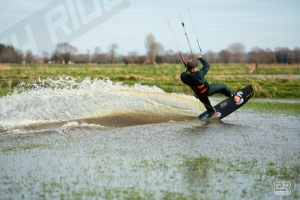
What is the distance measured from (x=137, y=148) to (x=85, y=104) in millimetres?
3907

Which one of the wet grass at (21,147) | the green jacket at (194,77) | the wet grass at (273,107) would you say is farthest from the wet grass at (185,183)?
the wet grass at (273,107)

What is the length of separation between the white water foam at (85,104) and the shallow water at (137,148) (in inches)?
1.2

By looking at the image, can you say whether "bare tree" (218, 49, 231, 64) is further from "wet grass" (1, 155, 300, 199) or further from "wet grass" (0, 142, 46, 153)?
"wet grass" (1, 155, 300, 199)

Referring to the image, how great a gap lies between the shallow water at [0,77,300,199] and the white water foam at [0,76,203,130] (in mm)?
29

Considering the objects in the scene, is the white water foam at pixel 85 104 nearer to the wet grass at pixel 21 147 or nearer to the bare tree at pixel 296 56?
the wet grass at pixel 21 147

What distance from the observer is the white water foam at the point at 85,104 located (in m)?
13.9

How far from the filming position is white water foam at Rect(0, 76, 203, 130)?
13.9 metres

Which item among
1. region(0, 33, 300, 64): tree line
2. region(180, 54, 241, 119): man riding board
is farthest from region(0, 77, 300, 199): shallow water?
region(0, 33, 300, 64): tree line

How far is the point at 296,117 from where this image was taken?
17438mm

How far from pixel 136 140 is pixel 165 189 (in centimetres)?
431

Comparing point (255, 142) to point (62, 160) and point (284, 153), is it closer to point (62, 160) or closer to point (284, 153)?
point (284, 153)

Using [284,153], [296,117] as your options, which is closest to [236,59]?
[296,117]

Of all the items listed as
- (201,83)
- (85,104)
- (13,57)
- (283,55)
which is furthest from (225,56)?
(201,83)

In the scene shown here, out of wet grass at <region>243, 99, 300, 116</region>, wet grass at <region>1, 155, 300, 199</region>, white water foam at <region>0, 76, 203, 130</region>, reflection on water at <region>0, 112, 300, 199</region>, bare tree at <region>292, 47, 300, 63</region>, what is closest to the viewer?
wet grass at <region>1, 155, 300, 199</region>
